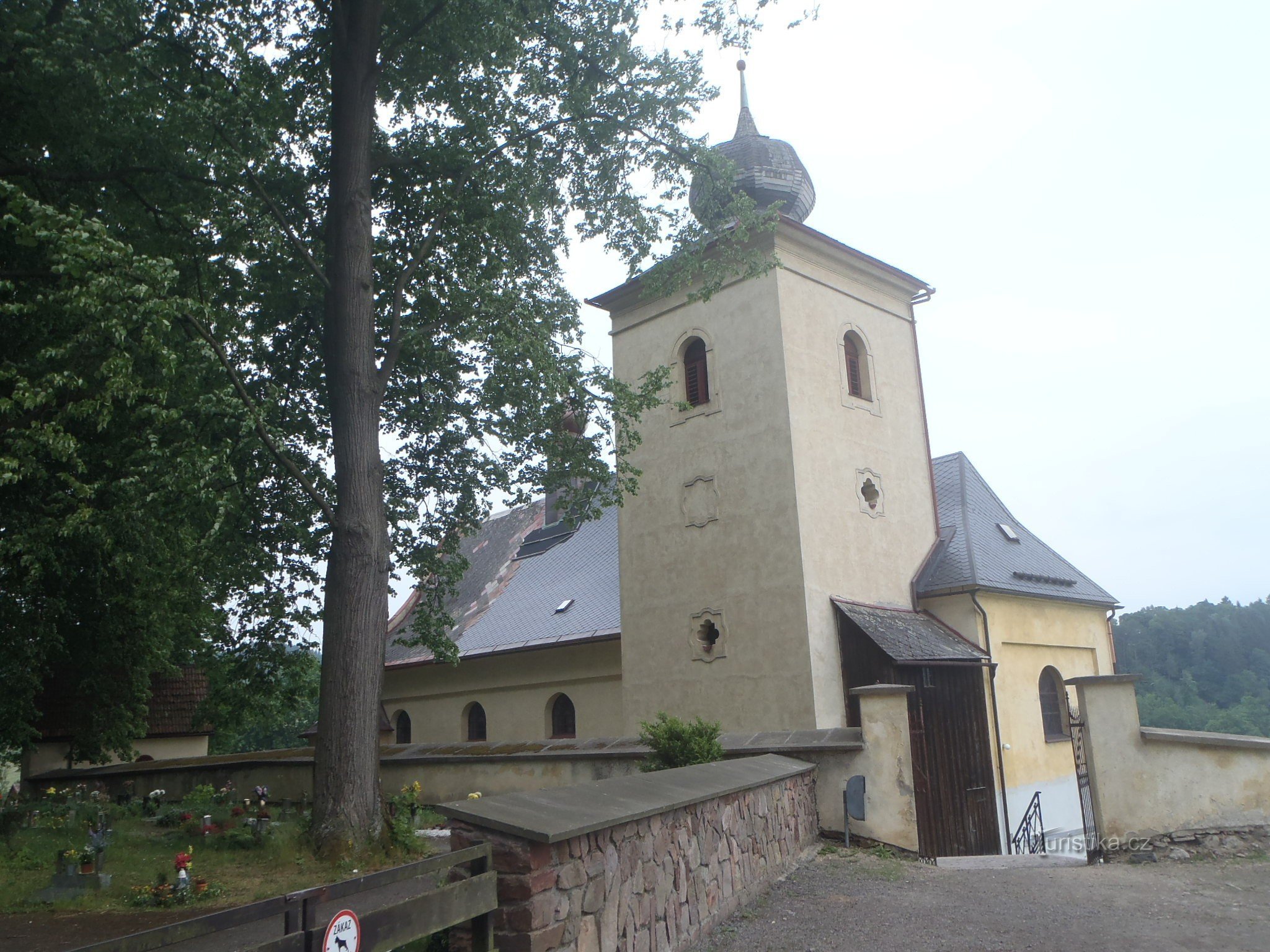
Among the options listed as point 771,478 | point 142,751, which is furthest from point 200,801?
point 142,751

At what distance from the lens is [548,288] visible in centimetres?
1474

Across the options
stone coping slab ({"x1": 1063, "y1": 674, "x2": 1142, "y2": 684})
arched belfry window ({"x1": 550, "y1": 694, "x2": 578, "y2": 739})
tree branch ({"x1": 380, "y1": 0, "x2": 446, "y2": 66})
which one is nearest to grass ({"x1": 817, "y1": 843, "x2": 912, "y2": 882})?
stone coping slab ({"x1": 1063, "y1": 674, "x2": 1142, "y2": 684})

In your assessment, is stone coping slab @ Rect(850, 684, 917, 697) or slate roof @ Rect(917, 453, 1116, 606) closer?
stone coping slab @ Rect(850, 684, 917, 697)

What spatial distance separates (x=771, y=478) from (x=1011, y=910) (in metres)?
10.1

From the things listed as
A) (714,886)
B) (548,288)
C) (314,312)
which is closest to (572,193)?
(548,288)

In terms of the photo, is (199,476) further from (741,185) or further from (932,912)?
(741,185)

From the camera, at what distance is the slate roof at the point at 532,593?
68.5 ft

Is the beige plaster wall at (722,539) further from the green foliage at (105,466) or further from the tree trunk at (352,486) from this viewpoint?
the tree trunk at (352,486)

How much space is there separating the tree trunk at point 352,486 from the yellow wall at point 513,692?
350 inches

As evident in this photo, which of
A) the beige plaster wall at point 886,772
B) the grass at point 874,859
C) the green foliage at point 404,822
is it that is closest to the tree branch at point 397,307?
the green foliage at point 404,822

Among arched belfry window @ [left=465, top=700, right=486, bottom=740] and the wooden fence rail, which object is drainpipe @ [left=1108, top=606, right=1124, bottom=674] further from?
the wooden fence rail

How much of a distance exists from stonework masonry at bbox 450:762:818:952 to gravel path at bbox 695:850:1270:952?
0.84 ft

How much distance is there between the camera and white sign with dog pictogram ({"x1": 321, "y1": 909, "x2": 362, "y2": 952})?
12.2ft

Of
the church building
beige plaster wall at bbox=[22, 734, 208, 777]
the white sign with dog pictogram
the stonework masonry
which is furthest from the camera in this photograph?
beige plaster wall at bbox=[22, 734, 208, 777]
